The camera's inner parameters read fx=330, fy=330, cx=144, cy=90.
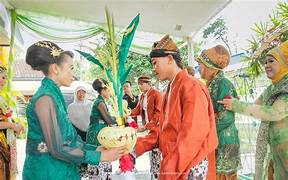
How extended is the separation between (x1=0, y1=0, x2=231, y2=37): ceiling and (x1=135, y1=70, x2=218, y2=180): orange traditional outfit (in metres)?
2.97

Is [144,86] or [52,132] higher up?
[144,86]

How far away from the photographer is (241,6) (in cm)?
470

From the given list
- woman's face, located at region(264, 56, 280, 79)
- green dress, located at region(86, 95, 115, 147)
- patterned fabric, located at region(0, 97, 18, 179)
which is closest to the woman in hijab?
green dress, located at region(86, 95, 115, 147)

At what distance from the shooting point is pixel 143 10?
5051mm

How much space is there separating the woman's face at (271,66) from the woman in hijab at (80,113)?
3.20 m

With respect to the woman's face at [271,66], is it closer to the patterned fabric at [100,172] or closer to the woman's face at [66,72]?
the woman's face at [66,72]

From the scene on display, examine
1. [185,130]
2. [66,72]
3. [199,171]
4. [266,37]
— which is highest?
[266,37]

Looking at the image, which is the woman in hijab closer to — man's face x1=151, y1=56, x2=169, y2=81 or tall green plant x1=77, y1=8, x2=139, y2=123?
man's face x1=151, y1=56, x2=169, y2=81

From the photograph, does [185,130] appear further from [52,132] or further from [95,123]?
[95,123]

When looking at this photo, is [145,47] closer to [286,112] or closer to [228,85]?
[228,85]

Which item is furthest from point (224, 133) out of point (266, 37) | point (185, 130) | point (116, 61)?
point (116, 61)

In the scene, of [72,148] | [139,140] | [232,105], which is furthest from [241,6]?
[72,148]

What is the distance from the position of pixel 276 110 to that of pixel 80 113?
3.47 m

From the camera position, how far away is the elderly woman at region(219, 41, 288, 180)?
2248 millimetres
